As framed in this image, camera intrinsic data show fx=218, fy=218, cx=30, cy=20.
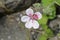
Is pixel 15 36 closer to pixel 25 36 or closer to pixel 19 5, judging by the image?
pixel 25 36

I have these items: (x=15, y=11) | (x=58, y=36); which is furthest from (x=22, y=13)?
(x=58, y=36)

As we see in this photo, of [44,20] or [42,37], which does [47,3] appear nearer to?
[44,20]

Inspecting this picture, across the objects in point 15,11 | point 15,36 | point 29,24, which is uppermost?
point 29,24

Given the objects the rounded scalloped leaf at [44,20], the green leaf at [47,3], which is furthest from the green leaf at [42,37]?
the green leaf at [47,3]

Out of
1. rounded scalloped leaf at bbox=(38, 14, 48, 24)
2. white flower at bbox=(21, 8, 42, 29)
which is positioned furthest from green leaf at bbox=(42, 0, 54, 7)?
white flower at bbox=(21, 8, 42, 29)

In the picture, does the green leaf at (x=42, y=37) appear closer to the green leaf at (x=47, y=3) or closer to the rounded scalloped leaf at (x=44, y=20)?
the rounded scalloped leaf at (x=44, y=20)

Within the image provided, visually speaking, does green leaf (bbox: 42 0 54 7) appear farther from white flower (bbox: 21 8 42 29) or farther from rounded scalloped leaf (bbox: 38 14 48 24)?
white flower (bbox: 21 8 42 29)

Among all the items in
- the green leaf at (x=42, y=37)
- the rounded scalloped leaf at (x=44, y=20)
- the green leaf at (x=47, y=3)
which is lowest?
the green leaf at (x=42, y=37)

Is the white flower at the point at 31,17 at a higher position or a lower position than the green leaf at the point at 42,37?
higher

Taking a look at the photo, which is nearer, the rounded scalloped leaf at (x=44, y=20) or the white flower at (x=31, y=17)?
the white flower at (x=31, y=17)

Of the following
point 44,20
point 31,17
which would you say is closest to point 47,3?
point 44,20

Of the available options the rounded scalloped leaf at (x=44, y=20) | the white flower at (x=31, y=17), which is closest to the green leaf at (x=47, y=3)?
the rounded scalloped leaf at (x=44, y=20)
